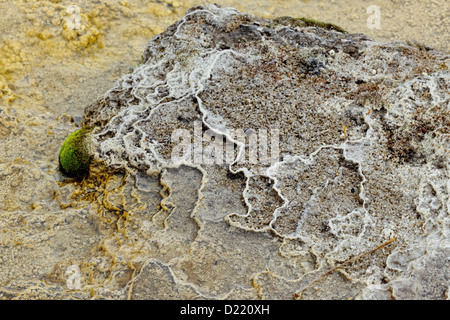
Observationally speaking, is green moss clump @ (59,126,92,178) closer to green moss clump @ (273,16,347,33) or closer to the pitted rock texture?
the pitted rock texture

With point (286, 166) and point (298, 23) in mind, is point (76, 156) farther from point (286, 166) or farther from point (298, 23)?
point (298, 23)

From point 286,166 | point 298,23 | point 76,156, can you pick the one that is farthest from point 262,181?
point 298,23

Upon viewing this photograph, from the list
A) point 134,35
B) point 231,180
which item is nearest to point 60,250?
point 231,180

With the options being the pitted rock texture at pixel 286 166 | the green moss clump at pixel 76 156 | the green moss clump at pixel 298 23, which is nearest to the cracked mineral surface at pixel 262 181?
the pitted rock texture at pixel 286 166

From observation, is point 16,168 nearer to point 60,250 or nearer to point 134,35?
point 60,250

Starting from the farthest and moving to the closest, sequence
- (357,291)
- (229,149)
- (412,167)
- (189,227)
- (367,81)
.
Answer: (367,81), (229,149), (412,167), (189,227), (357,291)

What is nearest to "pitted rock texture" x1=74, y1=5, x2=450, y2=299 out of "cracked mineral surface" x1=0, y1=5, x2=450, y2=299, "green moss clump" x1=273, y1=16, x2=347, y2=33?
"cracked mineral surface" x1=0, y1=5, x2=450, y2=299

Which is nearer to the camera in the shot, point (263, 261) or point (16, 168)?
point (263, 261)
